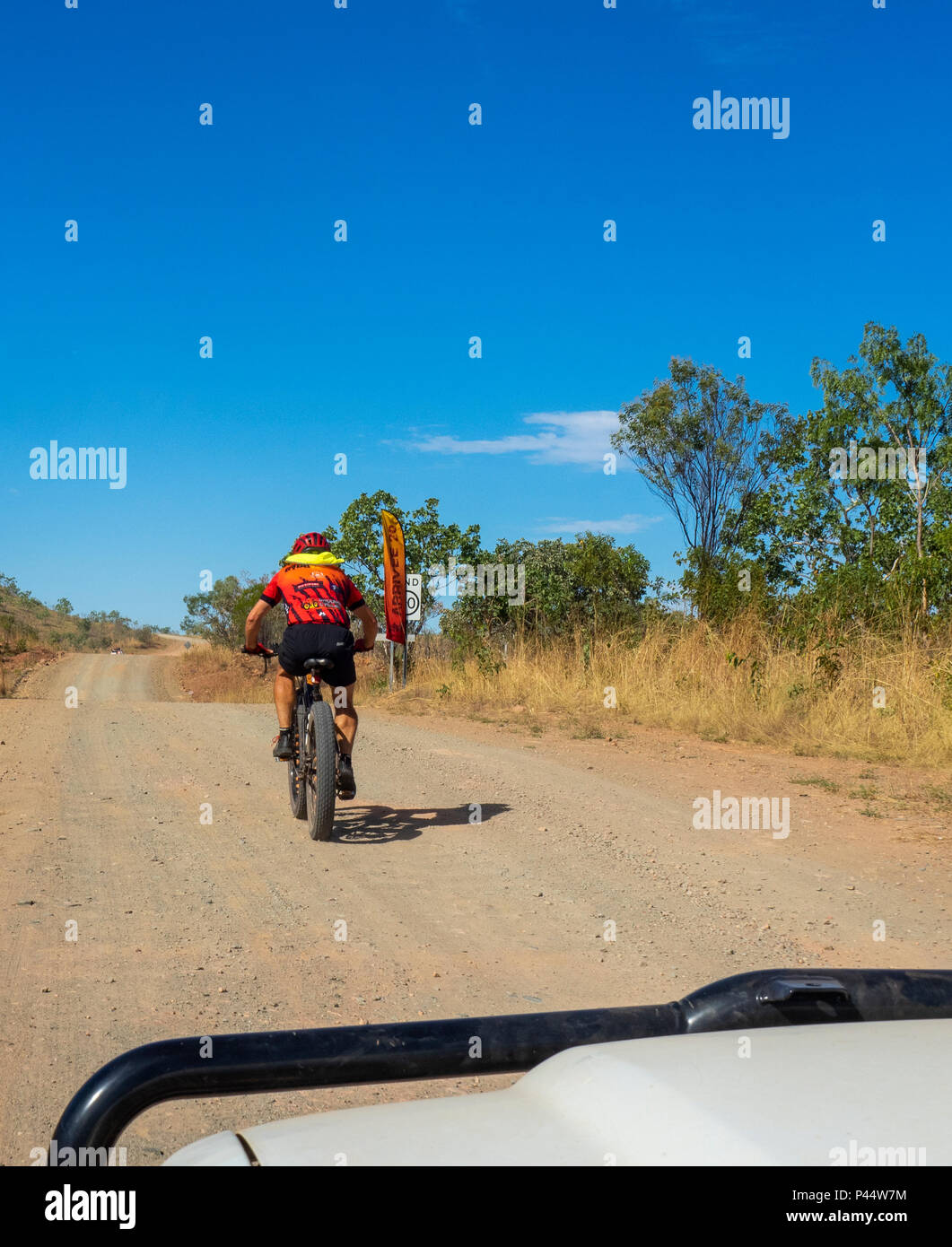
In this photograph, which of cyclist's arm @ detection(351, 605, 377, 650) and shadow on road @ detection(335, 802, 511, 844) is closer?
shadow on road @ detection(335, 802, 511, 844)

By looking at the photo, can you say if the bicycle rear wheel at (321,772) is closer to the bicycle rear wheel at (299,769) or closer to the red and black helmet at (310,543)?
the bicycle rear wheel at (299,769)

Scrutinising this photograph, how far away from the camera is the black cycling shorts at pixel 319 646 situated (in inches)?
275

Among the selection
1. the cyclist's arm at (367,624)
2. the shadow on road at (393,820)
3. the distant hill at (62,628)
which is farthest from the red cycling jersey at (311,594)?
the distant hill at (62,628)

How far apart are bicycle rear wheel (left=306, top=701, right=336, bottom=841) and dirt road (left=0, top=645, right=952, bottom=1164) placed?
17cm

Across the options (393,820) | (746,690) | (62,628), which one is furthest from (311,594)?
(62,628)

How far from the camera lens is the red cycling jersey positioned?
7047 millimetres

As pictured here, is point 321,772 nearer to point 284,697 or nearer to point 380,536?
point 284,697

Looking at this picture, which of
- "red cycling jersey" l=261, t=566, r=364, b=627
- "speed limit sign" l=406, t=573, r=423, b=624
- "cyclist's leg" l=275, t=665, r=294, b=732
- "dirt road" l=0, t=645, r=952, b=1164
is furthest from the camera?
"speed limit sign" l=406, t=573, r=423, b=624

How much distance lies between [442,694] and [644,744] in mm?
5671

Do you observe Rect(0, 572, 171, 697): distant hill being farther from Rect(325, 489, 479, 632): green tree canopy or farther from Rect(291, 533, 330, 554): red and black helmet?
Rect(291, 533, 330, 554): red and black helmet

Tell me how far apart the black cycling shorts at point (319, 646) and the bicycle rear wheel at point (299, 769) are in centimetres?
36

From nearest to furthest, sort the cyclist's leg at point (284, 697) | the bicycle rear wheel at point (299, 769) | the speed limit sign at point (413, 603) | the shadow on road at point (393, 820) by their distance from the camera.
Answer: the shadow on road at point (393, 820) → the bicycle rear wheel at point (299, 769) → the cyclist's leg at point (284, 697) → the speed limit sign at point (413, 603)

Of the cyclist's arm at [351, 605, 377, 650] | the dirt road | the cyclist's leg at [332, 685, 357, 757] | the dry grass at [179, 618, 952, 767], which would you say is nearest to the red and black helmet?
the cyclist's arm at [351, 605, 377, 650]
